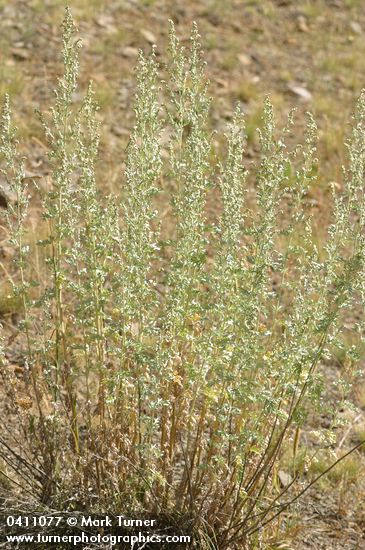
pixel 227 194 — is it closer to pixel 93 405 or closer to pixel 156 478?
pixel 156 478

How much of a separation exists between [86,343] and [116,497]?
1.88ft

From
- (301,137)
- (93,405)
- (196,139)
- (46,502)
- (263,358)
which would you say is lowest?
(46,502)

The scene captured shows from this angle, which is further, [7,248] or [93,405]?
[7,248]

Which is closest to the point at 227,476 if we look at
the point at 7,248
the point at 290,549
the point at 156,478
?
the point at 156,478

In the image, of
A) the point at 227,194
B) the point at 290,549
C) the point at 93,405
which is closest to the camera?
the point at 227,194

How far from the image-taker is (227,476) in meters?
3.29

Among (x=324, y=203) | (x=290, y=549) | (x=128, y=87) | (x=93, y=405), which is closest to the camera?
(x=290, y=549)

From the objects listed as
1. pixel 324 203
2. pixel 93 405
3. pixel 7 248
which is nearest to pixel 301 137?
pixel 324 203

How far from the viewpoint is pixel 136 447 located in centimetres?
310

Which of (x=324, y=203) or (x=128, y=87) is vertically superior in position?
(x=128, y=87)

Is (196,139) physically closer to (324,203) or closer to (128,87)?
(324,203)

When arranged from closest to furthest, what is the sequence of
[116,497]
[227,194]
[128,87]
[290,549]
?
[227,194] → [116,497] → [290,549] → [128,87]

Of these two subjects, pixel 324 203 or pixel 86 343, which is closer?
pixel 86 343

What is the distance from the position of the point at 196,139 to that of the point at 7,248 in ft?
7.66
